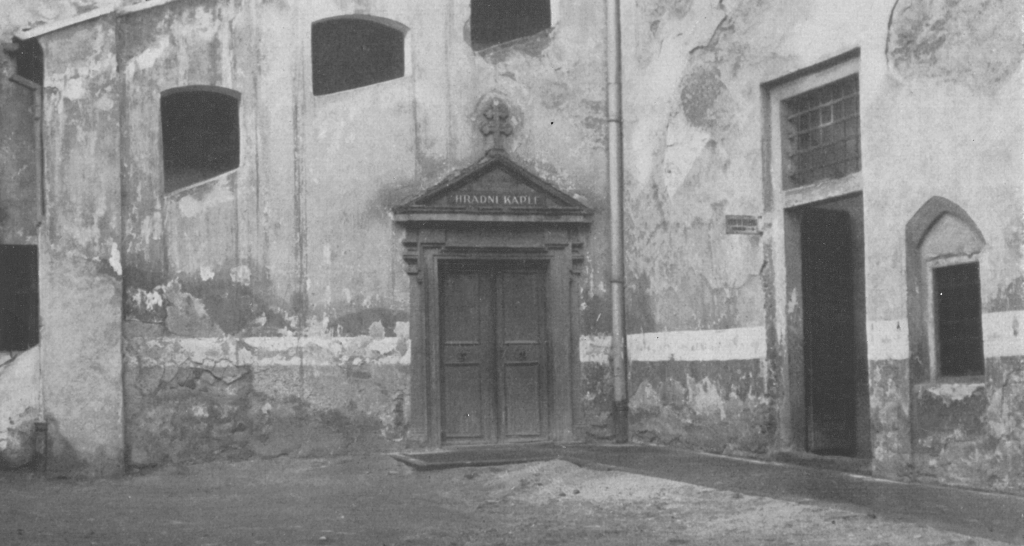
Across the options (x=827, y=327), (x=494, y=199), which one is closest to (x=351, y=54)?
(x=494, y=199)

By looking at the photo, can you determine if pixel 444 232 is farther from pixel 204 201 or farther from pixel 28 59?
pixel 28 59

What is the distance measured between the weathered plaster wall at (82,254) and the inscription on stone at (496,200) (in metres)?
3.25

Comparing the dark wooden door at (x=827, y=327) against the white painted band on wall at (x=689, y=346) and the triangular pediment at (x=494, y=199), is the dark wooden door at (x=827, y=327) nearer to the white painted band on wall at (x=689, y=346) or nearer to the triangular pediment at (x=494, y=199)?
the white painted band on wall at (x=689, y=346)

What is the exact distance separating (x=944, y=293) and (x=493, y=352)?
511cm

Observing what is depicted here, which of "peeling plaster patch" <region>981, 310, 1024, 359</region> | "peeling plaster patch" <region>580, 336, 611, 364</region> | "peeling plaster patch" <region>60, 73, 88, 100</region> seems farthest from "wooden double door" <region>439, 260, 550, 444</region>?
"peeling plaster patch" <region>981, 310, 1024, 359</region>

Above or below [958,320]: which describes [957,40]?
above

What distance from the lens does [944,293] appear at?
9.58 m

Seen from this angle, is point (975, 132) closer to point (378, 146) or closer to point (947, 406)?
point (947, 406)

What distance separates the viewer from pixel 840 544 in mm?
6855

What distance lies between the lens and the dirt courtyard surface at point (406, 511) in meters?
7.55

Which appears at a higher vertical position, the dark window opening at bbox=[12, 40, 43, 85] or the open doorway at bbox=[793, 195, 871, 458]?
the dark window opening at bbox=[12, 40, 43, 85]

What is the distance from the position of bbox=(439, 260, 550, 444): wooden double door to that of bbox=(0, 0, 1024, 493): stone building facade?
2cm

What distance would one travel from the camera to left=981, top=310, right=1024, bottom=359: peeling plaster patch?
863 centimetres

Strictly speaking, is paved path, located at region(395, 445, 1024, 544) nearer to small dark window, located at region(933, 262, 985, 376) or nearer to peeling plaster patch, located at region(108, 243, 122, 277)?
small dark window, located at region(933, 262, 985, 376)
